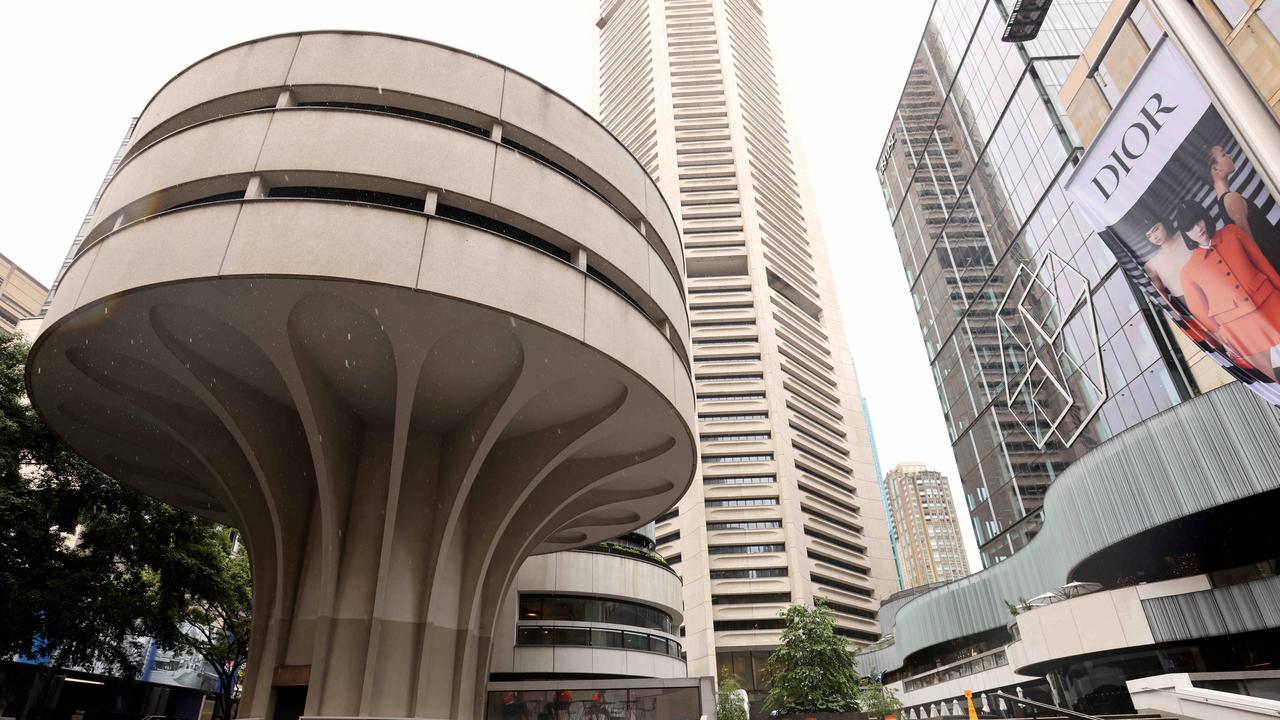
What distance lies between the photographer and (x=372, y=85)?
13.9 m

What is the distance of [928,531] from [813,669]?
134052 millimetres

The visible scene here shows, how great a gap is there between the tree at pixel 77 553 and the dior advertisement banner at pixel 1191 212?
86.3 ft

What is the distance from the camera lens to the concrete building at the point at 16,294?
207 ft

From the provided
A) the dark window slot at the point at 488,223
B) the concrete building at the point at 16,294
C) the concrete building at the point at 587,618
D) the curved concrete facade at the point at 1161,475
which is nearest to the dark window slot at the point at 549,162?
the dark window slot at the point at 488,223

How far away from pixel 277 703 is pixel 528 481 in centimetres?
657

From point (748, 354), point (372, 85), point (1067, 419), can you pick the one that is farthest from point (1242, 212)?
point (748, 354)

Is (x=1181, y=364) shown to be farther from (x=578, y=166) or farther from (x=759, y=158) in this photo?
(x=759, y=158)

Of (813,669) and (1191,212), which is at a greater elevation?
(1191,212)

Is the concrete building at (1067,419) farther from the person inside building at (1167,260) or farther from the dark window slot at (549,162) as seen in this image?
the dark window slot at (549,162)

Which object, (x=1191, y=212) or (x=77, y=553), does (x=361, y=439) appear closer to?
(x=77, y=553)

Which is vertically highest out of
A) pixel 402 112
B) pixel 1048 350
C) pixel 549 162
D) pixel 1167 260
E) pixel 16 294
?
pixel 16 294

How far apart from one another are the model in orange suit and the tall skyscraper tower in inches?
2220

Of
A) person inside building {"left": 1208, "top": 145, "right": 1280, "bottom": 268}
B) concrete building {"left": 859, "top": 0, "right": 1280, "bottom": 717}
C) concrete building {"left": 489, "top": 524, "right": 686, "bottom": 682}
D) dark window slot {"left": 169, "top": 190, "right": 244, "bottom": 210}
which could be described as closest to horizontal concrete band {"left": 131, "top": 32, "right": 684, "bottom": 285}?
dark window slot {"left": 169, "top": 190, "right": 244, "bottom": 210}

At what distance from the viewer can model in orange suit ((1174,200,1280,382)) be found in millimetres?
10672
